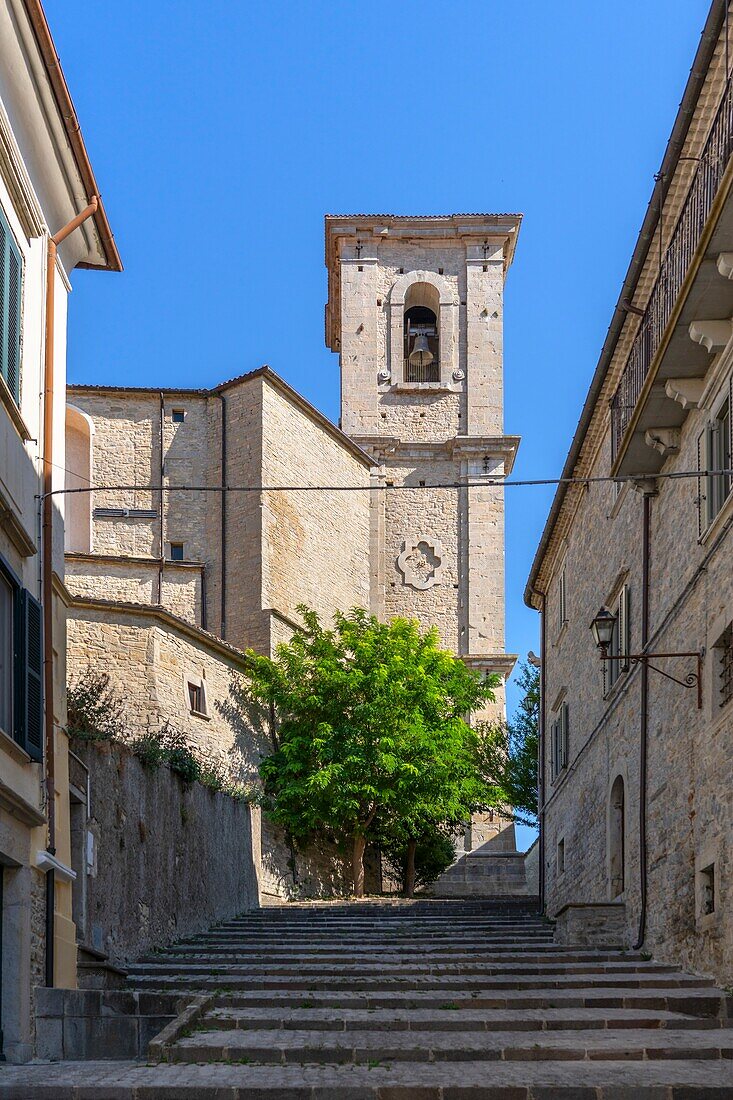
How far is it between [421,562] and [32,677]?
3715 cm

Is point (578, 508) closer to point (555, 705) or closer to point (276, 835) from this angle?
point (555, 705)

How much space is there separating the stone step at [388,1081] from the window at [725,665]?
3.74 metres

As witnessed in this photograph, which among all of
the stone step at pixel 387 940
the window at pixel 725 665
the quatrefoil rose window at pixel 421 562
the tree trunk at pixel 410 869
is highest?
the quatrefoil rose window at pixel 421 562

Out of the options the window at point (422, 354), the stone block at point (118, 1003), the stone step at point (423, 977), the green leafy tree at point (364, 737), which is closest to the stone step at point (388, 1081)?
the stone block at point (118, 1003)

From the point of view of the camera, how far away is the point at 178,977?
15.8m

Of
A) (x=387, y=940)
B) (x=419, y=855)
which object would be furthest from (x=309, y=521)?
(x=387, y=940)

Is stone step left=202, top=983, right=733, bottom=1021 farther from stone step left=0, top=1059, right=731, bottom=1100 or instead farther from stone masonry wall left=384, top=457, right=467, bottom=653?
stone masonry wall left=384, top=457, right=467, bottom=653

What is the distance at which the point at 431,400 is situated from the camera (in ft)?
166

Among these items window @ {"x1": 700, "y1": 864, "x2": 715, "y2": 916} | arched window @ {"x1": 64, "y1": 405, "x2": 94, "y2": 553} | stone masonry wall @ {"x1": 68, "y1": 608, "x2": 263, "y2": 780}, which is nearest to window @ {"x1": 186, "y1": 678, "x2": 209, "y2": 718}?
stone masonry wall @ {"x1": 68, "y1": 608, "x2": 263, "y2": 780}

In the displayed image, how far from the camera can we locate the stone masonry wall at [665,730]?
13742 mm

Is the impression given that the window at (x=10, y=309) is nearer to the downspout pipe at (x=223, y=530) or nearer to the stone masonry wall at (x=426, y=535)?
the downspout pipe at (x=223, y=530)

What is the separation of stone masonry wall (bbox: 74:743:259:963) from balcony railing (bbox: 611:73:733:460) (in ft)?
22.4

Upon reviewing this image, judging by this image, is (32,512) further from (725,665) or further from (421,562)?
(421,562)

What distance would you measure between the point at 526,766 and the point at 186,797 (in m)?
20.7
